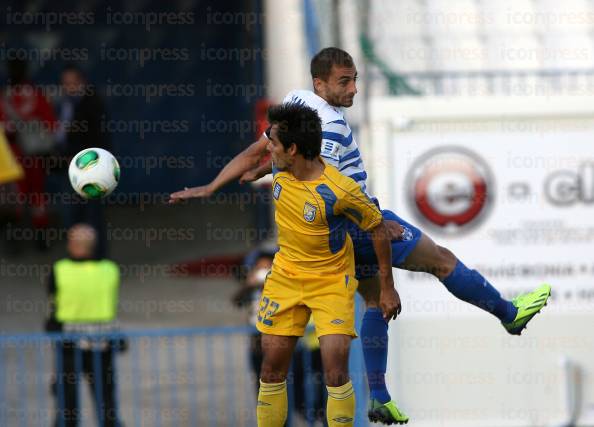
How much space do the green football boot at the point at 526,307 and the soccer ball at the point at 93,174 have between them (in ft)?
7.47

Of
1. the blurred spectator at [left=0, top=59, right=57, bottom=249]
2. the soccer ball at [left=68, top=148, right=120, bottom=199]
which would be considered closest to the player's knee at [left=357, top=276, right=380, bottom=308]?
the soccer ball at [left=68, top=148, right=120, bottom=199]

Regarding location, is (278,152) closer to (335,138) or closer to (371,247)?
(335,138)

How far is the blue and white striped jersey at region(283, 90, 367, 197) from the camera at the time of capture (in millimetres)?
6879

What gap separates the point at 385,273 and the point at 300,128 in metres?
0.83

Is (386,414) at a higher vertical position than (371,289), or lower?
lower

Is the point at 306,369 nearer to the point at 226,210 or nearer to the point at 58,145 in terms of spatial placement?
the point at 58,145

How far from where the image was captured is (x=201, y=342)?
548 inches

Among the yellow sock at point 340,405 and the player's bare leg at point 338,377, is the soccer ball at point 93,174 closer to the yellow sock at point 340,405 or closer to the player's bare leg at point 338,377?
the player's bare leg at point 338,377

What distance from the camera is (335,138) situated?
693 cm

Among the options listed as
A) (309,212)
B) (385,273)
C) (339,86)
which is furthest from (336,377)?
(339,86)

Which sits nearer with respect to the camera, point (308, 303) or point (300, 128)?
point (300, 128)

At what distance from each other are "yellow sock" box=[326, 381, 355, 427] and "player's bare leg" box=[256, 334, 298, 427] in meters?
0.26

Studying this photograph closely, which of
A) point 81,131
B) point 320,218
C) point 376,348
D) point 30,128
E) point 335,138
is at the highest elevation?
point 30,128

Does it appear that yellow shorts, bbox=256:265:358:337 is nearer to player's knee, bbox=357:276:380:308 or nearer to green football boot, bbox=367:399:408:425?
player's knee, bbox=357:276:380:308
